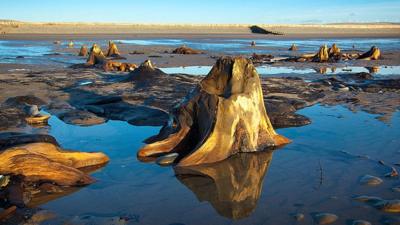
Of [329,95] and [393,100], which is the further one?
[329,95]

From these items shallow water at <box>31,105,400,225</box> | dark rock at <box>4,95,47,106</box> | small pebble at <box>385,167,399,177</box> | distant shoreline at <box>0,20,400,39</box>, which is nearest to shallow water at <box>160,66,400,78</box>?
dark rock at <box>4,95,47,106</box>

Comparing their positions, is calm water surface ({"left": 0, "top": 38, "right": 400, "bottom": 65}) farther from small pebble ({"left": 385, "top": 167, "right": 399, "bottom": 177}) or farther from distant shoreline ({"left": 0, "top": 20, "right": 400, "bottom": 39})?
small pebble ({"left": 385, "top": 167, "right": 399, "bottom": 177})

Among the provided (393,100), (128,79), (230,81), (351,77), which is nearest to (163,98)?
(128,79)

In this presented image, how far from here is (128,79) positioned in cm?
1153

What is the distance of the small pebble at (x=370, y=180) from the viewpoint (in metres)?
4.46

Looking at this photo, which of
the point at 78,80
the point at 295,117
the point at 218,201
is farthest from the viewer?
the point at 78,80

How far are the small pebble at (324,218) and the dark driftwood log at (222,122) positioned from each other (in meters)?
1.68

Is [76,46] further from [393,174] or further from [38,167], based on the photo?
[393,174]

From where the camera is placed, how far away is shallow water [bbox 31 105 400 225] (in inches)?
149

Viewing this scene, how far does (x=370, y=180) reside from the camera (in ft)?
14.9

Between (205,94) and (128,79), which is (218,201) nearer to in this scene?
(205,94)

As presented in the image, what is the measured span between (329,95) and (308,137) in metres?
4.03

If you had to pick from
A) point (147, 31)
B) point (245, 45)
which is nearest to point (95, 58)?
point (245, 45)

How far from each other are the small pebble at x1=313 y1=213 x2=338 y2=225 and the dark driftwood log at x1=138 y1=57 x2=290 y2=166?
168cm
